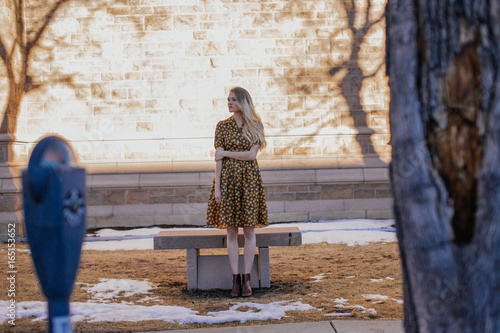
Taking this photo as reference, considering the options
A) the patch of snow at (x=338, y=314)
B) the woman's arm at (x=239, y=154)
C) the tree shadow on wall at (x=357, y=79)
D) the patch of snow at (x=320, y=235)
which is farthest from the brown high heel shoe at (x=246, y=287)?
the tree shadow on wall at (x=357, y=79)

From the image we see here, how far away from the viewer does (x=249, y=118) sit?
4.68m

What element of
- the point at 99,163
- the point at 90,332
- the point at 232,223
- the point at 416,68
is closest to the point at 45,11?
the point at 99,163

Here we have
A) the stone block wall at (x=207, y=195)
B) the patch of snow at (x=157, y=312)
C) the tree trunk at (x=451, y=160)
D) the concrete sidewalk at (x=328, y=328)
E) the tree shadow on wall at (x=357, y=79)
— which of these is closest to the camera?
the tree trunk at (x=451, y=160)

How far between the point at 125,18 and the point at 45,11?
4.78 ft

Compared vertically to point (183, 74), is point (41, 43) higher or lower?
higher

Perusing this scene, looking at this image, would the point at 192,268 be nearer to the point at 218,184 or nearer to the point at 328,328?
the point at 218,184

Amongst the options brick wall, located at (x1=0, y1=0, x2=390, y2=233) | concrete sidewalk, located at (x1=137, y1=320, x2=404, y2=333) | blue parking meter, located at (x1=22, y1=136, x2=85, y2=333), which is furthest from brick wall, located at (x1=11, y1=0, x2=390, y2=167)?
blue parking meter, located at (x1=22, y1=136, x2=85, y2=333)

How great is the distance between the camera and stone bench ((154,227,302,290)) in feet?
16.1

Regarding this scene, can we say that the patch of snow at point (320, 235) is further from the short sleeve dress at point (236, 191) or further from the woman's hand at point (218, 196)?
the woman's hand at point (218, 196)

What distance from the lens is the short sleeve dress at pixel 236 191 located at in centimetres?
464

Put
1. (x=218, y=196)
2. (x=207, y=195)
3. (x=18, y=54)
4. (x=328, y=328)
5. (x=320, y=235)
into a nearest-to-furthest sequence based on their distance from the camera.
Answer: (x=328, y=328) < (x=218, y=196) < (x=320, y=235) < (x=18, y=54) < (x=207, y=195)

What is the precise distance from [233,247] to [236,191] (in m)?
0.50

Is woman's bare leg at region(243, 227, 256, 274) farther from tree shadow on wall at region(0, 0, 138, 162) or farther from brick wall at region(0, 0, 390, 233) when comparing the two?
tree shadow on wall at region(0, 0, 138, 162)

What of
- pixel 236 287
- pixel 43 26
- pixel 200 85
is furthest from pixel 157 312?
pixel 43 26
